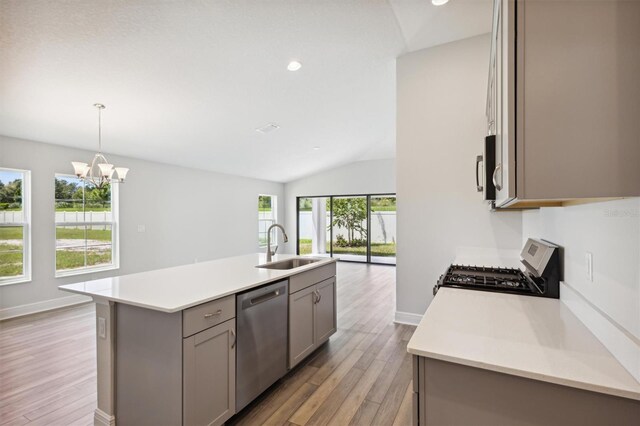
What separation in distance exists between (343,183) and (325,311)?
19.5ft

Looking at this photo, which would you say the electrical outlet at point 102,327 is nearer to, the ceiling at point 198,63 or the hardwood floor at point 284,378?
the hardwood floor at point 284,378

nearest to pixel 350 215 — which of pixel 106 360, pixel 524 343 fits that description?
pixel 106 360

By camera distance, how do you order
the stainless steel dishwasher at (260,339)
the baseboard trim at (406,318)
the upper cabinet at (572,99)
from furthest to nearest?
1. the baseboard trim at (406,318)
2. the stainless steel dishwasher at (260,339)
3. the upper cabinet at (572,99)

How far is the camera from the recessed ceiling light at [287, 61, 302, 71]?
338 cm

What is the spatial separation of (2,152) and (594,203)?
231 inches

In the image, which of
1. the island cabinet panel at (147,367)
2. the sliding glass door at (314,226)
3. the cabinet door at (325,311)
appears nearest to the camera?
the island cabinet panel at (147,367)

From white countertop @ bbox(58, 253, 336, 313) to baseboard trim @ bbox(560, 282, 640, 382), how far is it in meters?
1.74

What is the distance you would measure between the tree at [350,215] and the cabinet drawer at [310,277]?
5380 mm

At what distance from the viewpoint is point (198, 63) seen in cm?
311

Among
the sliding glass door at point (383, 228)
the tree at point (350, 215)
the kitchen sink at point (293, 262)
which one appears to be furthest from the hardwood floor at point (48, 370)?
Result: the sliding glass door at point (383, 228)

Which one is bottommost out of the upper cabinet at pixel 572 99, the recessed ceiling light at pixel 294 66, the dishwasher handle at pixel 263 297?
the dishwasher handle at pixel 263 297

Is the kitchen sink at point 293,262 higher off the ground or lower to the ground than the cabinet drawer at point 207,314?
higher

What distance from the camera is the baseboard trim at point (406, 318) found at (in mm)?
3684

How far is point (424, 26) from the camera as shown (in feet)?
10.4
